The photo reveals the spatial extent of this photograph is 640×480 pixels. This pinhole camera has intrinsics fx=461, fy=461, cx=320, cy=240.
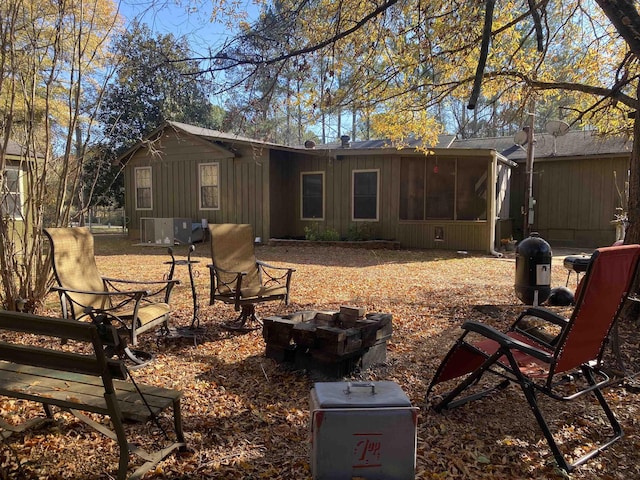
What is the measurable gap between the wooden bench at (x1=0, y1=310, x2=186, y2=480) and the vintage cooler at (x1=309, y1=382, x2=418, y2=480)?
773 millimetres

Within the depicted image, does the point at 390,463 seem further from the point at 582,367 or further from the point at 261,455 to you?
the point at 582,367

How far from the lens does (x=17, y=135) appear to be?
5355 millimetres

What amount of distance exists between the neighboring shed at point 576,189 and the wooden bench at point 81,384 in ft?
47.8

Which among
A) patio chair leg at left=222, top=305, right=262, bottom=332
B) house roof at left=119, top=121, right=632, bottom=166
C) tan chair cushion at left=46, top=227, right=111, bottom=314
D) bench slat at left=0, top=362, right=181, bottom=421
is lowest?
patio chair leg at left=222, top=305, right=262, bottom=332

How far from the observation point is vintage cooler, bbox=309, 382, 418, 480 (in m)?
2.01

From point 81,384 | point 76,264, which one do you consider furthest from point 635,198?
point 76,264

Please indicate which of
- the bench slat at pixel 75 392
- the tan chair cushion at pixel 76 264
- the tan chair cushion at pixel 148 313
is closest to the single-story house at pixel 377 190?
the tan chair cushion at pixel 76 264

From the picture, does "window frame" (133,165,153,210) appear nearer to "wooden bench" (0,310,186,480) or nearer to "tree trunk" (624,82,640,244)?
"wooden bench" (0,310,186,480)

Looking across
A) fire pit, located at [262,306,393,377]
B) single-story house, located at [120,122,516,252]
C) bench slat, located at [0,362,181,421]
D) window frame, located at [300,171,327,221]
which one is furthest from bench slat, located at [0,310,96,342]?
window frame, located at [300,171,327,221]

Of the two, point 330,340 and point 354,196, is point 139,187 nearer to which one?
point 354,196

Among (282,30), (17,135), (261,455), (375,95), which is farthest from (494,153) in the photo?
(261,455)

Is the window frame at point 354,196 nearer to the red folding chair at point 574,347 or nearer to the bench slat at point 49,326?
the red folding chair at point 574,347

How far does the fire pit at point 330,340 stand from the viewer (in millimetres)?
3273

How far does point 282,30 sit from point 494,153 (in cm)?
872
